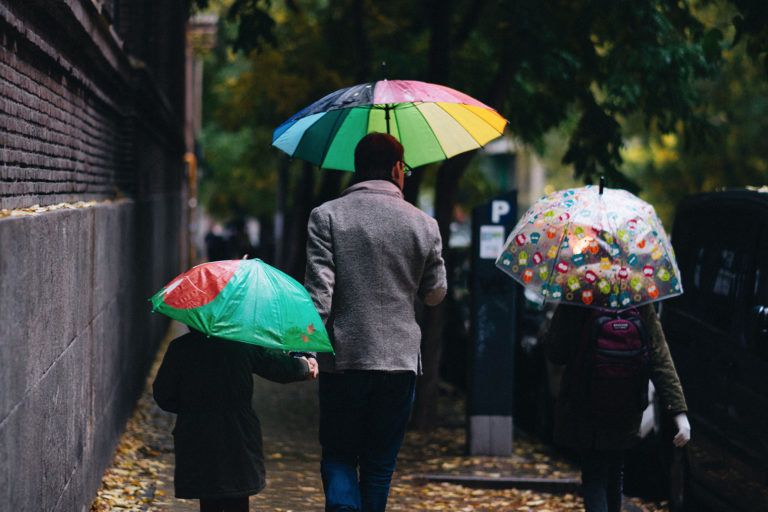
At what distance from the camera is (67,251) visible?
4.75 m

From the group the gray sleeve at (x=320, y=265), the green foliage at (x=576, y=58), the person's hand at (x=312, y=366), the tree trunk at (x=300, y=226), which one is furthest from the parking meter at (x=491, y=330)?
the tree trunk at (x=300, y=226)

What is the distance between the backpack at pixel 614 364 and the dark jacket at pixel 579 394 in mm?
68

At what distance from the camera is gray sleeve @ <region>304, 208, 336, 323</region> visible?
14.1 ft

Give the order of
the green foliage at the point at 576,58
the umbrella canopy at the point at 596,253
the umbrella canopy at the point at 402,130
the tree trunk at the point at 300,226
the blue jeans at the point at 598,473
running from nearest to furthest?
1. the umbrella canopy at the point at 596,253
2. the blue jeans at the point at 598,473
3. the umbrella canopy at the point at 402,130
4. the green foliage at the point at 576,58
5. the tree trunk at the point at 300,226

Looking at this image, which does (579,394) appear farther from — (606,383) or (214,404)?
(214,404)

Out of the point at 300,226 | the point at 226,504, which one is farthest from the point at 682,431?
the point at 300,226

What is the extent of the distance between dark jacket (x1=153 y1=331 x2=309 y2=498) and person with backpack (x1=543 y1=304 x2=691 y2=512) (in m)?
1.29

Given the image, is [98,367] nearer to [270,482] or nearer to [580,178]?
[270,482]

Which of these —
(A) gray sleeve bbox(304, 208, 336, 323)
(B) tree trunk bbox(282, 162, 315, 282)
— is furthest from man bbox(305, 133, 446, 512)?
(B) tree trunk bbox(282, 162, 315, 282)

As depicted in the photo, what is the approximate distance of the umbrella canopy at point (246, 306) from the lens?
12.7ft

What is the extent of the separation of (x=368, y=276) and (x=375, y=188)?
400 millimetres

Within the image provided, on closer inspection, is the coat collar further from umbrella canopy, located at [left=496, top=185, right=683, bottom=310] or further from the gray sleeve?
umbrella canopy, located at [left=496, top=185, right=683, bottom=310]

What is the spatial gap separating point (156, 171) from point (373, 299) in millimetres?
9445

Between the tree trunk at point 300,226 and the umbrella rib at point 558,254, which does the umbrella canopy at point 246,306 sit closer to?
the umbrella rib at point 558,254
